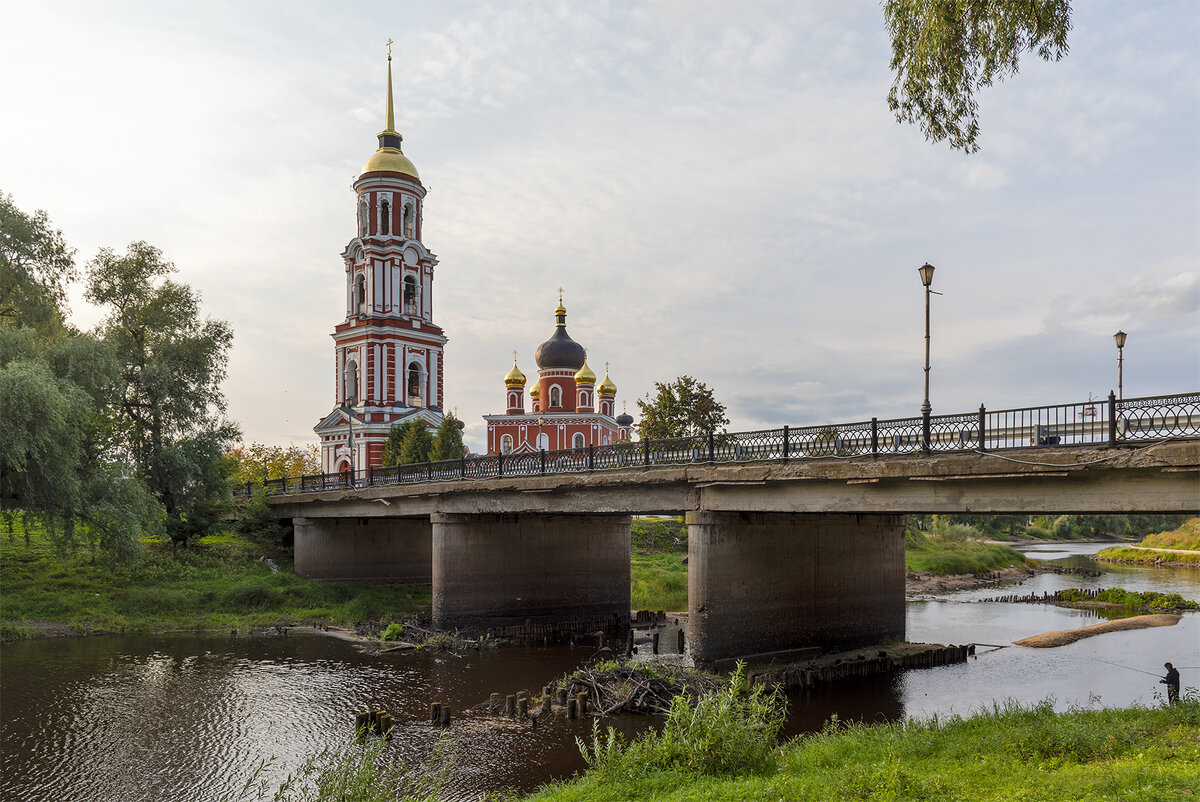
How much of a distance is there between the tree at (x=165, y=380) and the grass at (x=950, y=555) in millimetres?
38572

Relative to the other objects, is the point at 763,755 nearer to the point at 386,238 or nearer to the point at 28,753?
the point at 28,753

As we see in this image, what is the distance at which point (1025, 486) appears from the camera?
15.8 meters

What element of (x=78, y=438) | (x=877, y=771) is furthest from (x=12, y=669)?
(x=877, y=771)

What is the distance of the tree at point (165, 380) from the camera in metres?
35.7

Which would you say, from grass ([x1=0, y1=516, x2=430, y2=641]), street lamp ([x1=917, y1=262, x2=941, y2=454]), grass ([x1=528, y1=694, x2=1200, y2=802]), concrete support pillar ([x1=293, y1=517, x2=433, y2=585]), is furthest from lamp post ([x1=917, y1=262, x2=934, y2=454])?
concrete support pillar ([x1=293, y1=517, x2=433, y2=585])

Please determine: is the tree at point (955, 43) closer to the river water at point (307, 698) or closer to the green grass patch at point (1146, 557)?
the river water at point (307, 698)

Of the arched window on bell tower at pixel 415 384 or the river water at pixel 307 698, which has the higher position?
the arched window on bell tower at pixel 415 384

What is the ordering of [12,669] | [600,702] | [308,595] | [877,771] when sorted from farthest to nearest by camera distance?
[308,595], [12,669], [600,702], [877,771]

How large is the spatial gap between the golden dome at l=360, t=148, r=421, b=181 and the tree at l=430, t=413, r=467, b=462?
18.6 m

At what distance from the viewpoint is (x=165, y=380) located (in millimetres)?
35312

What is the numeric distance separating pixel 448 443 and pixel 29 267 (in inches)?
977

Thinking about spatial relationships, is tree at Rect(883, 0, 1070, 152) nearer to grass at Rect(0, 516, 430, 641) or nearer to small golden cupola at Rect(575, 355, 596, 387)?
grass at Rect(0, 516, 430, 641)

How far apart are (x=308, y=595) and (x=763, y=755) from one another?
25.5m

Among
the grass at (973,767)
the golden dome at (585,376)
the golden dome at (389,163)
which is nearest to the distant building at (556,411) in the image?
the golden dome at (585,376)
